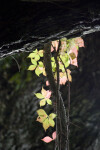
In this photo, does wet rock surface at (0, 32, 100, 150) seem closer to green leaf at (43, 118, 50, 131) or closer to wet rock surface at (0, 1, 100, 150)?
wet rock surface at (0, 1, 100, 150)

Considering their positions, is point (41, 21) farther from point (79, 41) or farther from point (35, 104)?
point (35, 104)

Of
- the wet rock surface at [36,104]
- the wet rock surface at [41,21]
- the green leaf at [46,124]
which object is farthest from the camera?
the wet rock surface at [36,104]

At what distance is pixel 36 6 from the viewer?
0.74m

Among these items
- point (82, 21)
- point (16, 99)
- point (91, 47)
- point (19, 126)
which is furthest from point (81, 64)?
point (82, 21)

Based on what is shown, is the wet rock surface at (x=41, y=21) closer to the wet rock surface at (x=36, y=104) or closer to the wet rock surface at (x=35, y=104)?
the wet rock surface at (x=36, y=104)

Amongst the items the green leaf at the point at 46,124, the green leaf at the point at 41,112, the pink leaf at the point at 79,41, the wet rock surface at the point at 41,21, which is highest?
the pink leaf at the point at 79,41

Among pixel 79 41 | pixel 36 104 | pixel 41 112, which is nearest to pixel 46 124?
pixel 41 112

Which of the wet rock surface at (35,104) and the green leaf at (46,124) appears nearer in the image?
the green leaf at (46,124)

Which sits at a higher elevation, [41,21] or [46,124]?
[41,21]

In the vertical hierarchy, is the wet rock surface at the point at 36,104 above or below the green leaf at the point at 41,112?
above

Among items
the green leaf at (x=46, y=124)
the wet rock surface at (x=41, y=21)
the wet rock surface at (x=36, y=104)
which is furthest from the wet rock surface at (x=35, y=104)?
the wet rock surface at (x=41, y=21)

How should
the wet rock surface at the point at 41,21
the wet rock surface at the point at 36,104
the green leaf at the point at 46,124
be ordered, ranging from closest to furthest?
the wet rock surface at the point at 41,21 < the green leaf at the point at 46,124 < the wet rock surface at the point at 36,104

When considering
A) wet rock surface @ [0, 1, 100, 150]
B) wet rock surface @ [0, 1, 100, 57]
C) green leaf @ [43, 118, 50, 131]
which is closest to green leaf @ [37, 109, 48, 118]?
green leaf @ [43, 118, 50, 131]

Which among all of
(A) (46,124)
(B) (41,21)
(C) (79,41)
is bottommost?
(A) (46,124)
